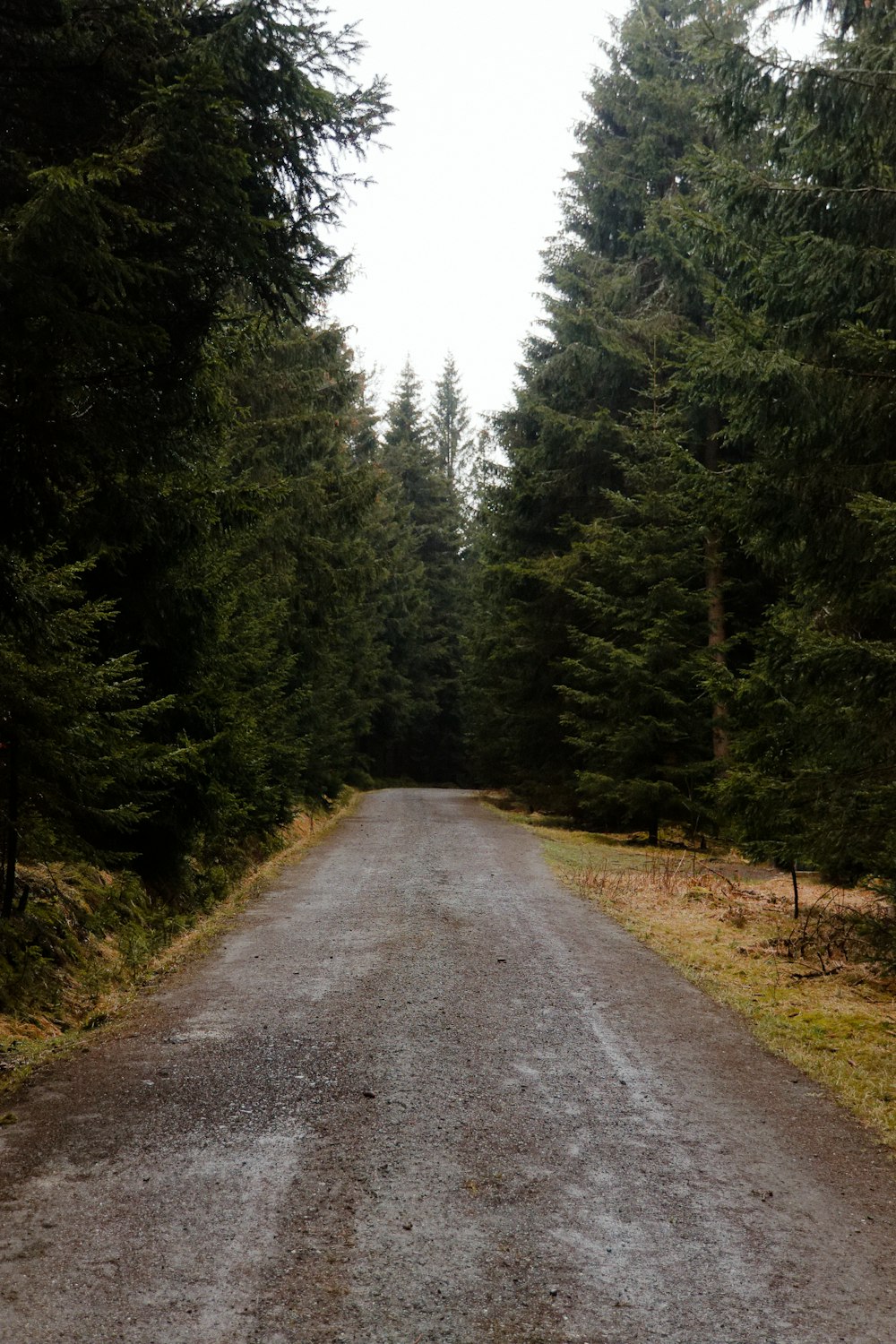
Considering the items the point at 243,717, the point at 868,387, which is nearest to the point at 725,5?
the point at 868,387

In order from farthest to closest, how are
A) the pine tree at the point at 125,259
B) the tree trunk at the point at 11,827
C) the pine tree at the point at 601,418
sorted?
1. the pine tree at the point at 601,418
2. the tree trunk at the point at 11,827
3. the pine tree at the point at 125,259

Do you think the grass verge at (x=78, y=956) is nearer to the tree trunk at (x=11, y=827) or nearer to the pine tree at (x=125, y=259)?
the tree trunk at (x=11, y=827)

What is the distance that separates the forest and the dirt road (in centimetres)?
209

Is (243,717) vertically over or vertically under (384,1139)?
over

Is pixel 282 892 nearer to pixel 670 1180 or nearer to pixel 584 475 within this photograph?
pixel 670 1180

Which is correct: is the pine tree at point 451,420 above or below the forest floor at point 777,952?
above

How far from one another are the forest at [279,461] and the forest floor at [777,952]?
90cm

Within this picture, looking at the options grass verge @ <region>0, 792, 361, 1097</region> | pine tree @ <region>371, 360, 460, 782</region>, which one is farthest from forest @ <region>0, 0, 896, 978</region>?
pine tree @ <region>371, 360, 460, 782</region>

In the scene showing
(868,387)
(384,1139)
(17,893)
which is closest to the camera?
(384,1139)

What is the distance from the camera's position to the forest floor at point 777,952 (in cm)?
591

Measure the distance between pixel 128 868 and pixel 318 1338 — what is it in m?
7.22

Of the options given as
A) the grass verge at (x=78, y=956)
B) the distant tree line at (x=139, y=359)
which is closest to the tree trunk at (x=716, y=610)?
the distant tree line at (x=139, y=359)

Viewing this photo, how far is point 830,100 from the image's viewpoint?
8430 mm

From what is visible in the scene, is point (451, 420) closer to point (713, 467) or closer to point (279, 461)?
point (713, 467)
